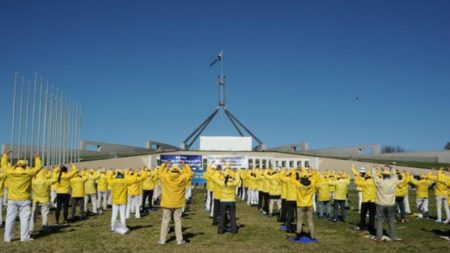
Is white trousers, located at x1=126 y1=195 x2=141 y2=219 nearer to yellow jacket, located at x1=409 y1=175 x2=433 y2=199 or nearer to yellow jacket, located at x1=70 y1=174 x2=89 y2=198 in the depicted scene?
yellow jacket, located at x1=70 y1=174 x2=89 y2=198

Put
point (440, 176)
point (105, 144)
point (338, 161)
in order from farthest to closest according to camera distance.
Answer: point (105, 144) → point (338, 161) → point (440, 176)

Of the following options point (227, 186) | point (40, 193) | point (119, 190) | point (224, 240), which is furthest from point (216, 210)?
point (40, 193)

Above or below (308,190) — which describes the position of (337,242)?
below

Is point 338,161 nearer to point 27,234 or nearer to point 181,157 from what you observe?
point 181,157

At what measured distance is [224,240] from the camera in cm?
1165

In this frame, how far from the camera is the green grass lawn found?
10.4 meters

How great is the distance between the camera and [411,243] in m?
11.3

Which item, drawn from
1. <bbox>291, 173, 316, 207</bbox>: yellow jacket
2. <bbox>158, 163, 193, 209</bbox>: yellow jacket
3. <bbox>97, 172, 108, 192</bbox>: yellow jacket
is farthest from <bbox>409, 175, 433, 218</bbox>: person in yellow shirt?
<bbox>97, 172, 108, 192</bbox>: yellow jacket

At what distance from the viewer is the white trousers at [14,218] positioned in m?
11.1

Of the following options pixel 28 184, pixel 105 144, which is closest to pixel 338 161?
pixel 105 144

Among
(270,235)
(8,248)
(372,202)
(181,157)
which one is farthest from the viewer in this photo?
(181,157)

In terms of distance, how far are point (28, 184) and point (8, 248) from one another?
1.85 meters

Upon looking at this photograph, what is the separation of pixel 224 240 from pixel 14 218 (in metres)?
5.66

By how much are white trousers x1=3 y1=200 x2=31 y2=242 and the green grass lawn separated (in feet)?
0.79
